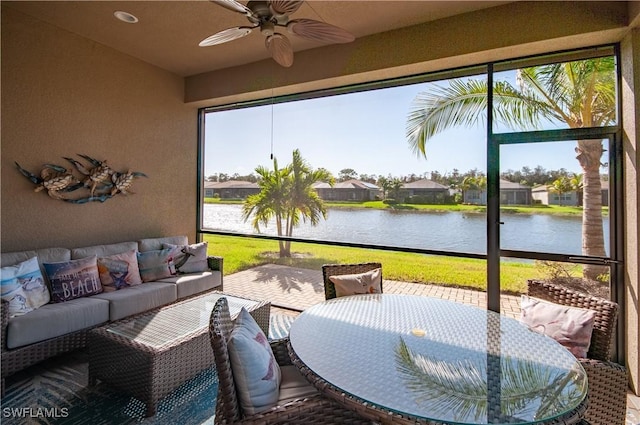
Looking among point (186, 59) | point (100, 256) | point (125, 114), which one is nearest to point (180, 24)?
point (186, 59)

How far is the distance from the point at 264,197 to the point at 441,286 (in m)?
2.59

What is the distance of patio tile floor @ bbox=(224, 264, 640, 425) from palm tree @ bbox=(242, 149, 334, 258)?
0.34 m

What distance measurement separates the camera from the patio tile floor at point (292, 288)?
3.42m

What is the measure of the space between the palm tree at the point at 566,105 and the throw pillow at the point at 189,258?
3271 mm

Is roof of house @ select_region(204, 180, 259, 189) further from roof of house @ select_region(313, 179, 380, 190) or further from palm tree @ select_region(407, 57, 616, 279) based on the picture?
palm tree @ select_region(407, 57, 616, 279)

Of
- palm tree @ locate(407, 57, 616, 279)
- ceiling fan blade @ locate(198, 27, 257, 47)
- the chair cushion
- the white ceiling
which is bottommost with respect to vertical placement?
the chair cushion

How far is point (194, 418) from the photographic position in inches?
83.0

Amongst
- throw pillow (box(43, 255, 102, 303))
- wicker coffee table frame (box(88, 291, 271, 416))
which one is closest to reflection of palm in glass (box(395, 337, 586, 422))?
wicker coffee table frame (box(88, 291, 271, 416))

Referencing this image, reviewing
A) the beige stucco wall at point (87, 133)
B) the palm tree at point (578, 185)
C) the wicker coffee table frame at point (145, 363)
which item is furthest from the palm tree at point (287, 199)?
the palm tree at point (578, 185)

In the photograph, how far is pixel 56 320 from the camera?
8.52ft

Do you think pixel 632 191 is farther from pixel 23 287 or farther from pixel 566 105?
pixel 23 287

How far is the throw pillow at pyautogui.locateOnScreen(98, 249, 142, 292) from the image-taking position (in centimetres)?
330

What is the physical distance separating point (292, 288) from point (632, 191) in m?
3.60

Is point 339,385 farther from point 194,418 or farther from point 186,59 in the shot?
point 186,59
